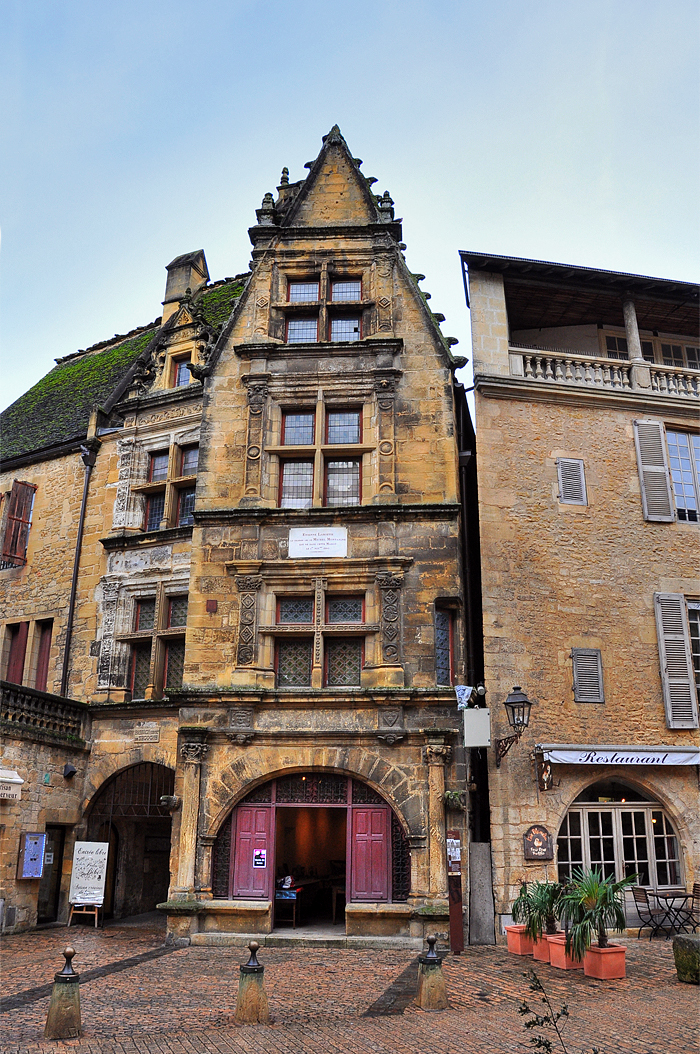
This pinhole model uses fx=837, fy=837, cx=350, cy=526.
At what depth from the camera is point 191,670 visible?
13734mm

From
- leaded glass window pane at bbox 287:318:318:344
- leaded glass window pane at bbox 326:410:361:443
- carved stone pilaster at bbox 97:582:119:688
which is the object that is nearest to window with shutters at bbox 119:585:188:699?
carved stone pilaster at bbox 97:582:119:688

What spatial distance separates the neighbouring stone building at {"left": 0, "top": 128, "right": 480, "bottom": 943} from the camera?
12875mm

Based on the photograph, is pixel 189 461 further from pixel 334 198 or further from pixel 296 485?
pixel 334 198

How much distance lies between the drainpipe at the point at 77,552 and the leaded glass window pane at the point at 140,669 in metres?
1.45

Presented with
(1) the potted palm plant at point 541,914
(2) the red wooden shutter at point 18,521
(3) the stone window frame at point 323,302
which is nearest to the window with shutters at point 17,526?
(2) the red wooden shutter at point 18,521

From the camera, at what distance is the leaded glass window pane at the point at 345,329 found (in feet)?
51.8

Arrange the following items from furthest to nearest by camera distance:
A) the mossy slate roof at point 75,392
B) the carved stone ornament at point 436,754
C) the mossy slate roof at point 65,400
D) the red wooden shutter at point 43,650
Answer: the mossy slate roof at point 65,400 → the mossy slate roof at point 75,392 → the red wooden shutter at point 43,650 → the carved stone ornament at point 436,754

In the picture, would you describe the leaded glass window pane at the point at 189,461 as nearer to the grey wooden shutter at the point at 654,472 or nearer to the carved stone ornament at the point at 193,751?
the carved stone ornament at the point at 193,751

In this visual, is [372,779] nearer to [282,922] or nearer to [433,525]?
[282,922]

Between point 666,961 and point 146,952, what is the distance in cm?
693

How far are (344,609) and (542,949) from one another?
5.83 meters

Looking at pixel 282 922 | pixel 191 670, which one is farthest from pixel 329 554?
pixel 282 922

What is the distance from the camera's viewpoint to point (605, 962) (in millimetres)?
9234

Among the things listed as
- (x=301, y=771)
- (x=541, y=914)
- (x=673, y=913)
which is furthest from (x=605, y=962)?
(x=301, y=771)
